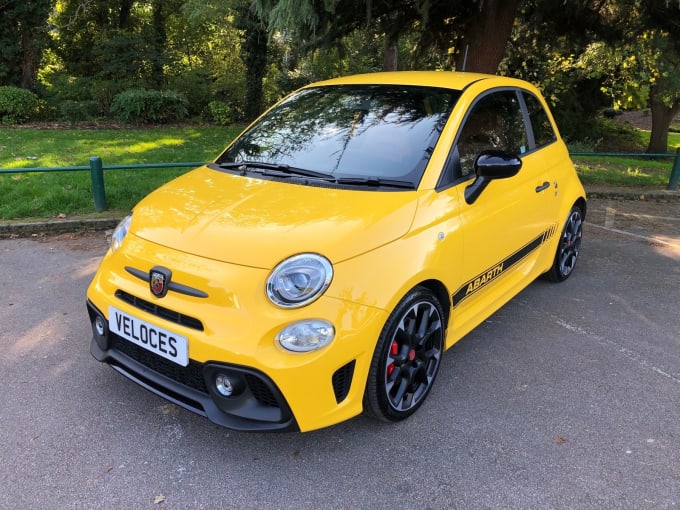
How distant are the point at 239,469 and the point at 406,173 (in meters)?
1.73

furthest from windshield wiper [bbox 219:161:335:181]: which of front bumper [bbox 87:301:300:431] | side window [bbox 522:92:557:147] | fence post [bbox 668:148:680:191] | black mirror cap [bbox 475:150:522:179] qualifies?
fence post [bbox 668:148:680:191]

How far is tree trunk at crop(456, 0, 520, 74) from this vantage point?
7.29 meters

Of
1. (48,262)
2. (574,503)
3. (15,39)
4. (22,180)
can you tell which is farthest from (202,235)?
(15,39)

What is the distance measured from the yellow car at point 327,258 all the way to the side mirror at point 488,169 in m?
0.01

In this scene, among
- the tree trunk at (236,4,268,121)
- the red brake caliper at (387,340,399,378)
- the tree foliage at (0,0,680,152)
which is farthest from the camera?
the tree trunk at (236,4,268,121)

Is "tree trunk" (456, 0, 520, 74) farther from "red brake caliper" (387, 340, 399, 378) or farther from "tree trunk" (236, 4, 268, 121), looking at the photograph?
"tree trunk" (236, 4, 268, 121)

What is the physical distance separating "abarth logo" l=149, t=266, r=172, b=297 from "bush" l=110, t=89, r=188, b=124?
14292mm

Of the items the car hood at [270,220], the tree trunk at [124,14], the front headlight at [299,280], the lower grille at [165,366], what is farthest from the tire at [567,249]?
the tree trunk at [124,14]

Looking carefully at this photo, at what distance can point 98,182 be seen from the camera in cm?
629

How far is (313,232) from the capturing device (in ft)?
8.37

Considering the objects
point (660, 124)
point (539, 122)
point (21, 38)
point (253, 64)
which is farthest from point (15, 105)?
point (660, 124)

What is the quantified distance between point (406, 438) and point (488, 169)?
5.06 ft

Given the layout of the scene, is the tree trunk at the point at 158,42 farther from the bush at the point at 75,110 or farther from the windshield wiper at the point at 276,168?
the windshield wiper at the point at 276,168

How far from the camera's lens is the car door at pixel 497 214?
318 centimetres
